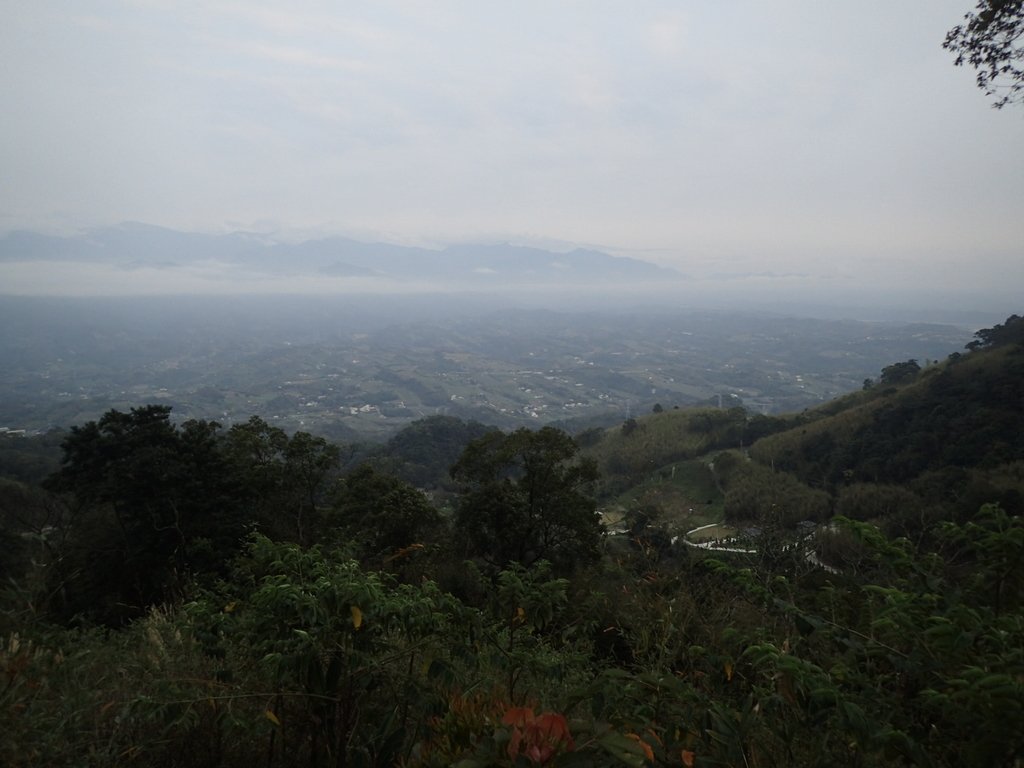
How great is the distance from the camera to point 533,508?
11039 mm

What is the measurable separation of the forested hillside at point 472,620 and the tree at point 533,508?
0.20ft

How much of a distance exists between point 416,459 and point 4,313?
153518mm

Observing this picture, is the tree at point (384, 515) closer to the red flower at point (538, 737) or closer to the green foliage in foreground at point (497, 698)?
the green foliage in foreground at point (497, 698)

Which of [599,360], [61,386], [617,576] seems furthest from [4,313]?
[617,576]

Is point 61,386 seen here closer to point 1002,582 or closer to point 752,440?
point 752,440

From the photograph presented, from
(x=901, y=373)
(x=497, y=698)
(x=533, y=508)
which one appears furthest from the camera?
(x=901, y=373)

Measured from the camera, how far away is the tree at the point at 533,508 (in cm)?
1073

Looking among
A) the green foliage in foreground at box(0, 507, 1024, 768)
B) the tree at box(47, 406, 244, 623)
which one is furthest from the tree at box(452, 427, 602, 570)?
the green foliage in foreground at box(0, 507, 1024, 768)

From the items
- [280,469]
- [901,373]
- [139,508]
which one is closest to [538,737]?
[139,508]

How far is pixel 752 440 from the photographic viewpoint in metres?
41.4

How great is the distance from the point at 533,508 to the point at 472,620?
893 centimetres

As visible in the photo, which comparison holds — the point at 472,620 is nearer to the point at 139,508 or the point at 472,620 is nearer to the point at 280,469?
the point at 139,508

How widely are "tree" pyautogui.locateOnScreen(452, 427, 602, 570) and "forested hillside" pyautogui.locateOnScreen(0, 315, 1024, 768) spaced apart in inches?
2.4

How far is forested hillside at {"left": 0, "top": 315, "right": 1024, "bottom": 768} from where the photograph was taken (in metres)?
1.63
